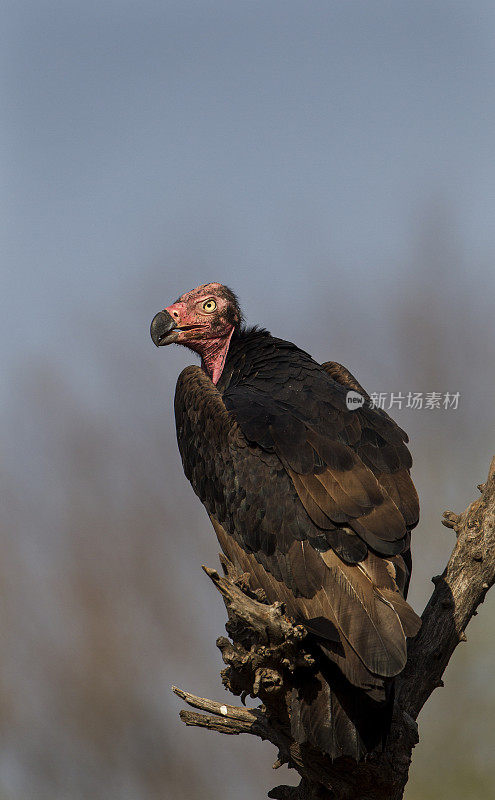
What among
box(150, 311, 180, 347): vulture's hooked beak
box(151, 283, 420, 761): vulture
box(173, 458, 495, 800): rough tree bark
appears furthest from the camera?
box(150, 311, 180, 347): vulture's hooked beak

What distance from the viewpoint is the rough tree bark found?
490 cm

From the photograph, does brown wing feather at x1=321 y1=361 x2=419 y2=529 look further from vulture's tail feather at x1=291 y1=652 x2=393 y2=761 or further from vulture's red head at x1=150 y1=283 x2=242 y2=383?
vulture's red head at x1=150 y1=283 x2=242 y2=383

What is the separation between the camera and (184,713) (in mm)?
5816

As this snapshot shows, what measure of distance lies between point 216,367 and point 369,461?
105 inches

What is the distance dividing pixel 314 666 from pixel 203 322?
3974 millimetres

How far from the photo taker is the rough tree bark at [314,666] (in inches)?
193

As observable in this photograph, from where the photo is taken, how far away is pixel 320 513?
17.9 feet

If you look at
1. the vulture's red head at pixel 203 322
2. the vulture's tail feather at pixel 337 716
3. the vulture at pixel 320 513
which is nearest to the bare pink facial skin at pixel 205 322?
the vulture's red head at pixel 203 322

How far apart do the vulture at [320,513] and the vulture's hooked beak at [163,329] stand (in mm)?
1190

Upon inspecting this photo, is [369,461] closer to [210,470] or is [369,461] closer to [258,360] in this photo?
[210,470]

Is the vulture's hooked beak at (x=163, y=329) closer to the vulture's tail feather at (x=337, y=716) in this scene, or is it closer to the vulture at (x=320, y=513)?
the vulture at (x=320, y=513)

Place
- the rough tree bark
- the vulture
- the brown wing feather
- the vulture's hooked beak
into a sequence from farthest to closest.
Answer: the vulture's hooked beak
the brown wing feather
the vulture
the rough tree bark

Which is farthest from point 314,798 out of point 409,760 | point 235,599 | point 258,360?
point 258,360

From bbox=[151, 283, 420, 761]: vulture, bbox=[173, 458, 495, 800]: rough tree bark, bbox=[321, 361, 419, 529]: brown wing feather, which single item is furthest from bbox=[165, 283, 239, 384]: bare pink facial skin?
bbox=[173, 458, 495, 800]: rough tree bark
